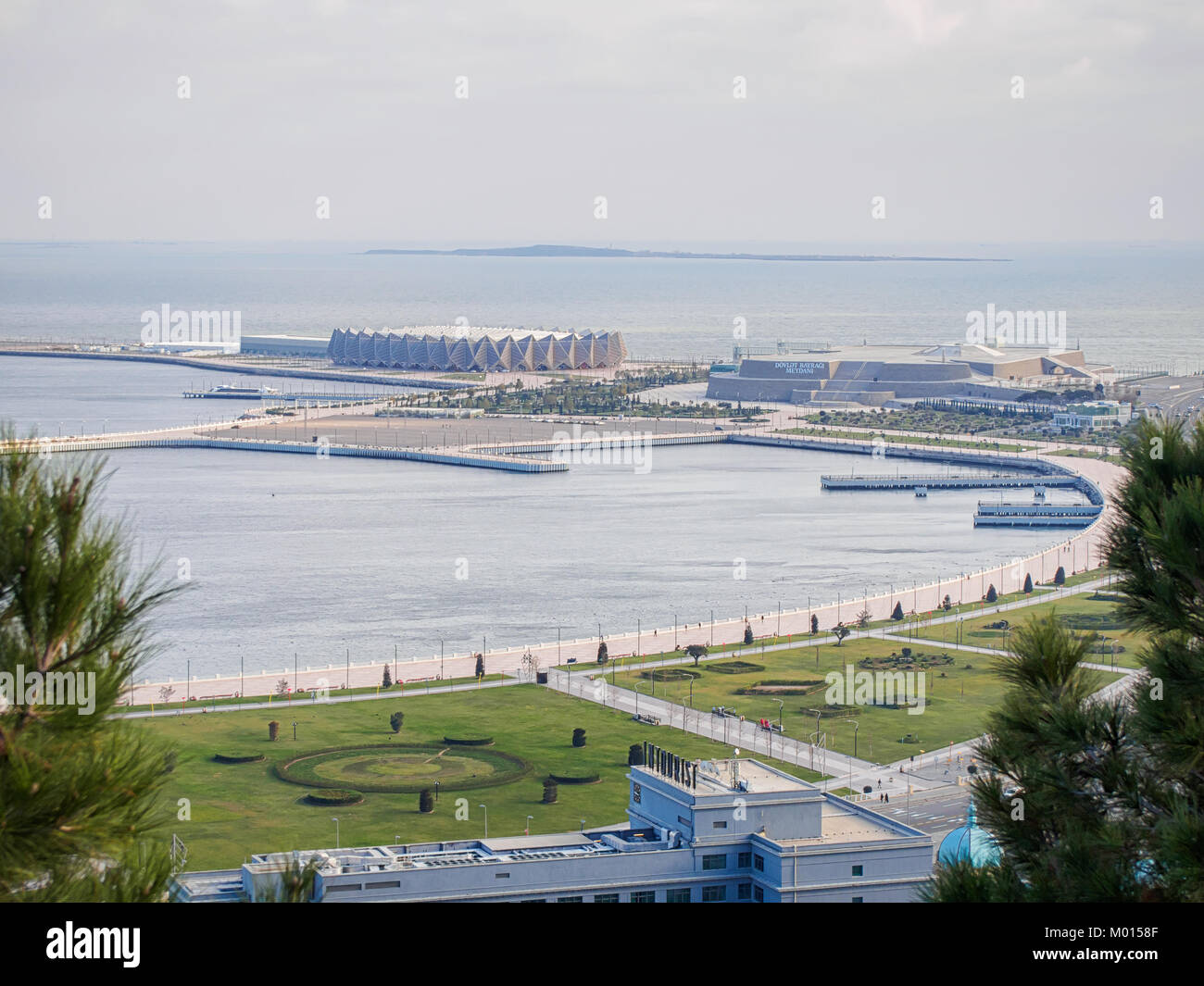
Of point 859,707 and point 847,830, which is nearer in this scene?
point 847,830

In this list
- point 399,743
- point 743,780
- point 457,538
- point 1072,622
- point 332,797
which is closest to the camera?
point 743,780

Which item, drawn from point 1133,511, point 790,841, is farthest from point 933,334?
point 1133,511

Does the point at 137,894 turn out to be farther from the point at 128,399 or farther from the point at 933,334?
the point at 933,334

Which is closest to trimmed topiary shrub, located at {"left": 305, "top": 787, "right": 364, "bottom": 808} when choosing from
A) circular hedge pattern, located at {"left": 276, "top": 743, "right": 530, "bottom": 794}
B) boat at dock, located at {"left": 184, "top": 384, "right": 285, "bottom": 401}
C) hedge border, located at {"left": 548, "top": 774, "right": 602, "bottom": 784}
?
circular hedge pattern, located at {"left": 276, "top": 743, "right": 530, "bottom": 794}

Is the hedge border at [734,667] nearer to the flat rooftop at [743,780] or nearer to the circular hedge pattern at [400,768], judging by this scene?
the circular hedge pattern at [400,768]

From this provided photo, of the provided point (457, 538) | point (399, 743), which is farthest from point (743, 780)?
point (457, 538)

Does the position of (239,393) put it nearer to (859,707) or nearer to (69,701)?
(859,707)

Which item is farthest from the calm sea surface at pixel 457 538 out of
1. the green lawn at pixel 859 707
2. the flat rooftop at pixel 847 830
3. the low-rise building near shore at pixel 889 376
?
the low-rise building near shore at pixel 889 376
